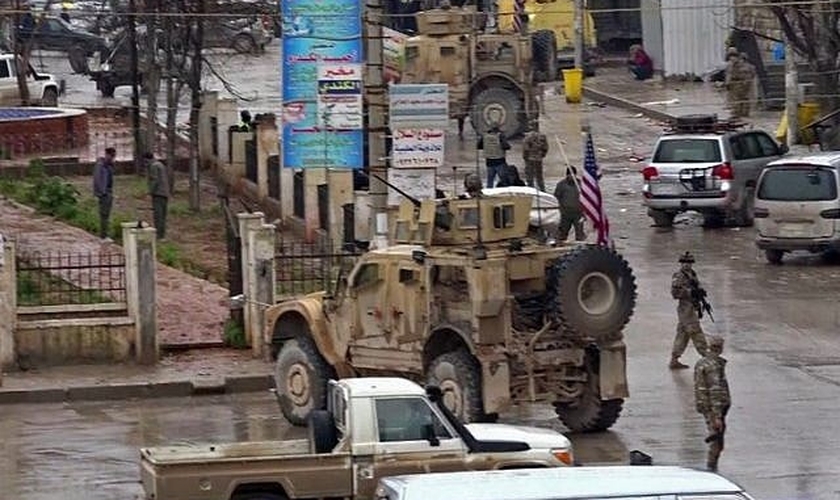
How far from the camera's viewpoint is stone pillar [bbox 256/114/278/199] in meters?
35.6

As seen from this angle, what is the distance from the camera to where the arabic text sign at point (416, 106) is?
2522 cm

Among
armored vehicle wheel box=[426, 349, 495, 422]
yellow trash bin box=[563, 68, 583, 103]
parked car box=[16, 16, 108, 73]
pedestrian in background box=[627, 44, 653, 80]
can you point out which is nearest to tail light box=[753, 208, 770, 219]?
armored vehicle wheel box=[426, 349, 495, 422]

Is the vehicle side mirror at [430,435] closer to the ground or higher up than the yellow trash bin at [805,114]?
closer to the ground

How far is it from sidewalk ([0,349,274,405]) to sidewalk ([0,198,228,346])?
83cm

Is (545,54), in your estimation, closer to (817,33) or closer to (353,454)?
(817,33)

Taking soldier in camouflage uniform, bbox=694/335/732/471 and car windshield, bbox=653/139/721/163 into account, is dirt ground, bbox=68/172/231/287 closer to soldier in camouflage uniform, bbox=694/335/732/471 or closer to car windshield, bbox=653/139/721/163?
car windshield, bbox=653/139/721/163

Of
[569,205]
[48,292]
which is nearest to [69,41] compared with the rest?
[569,205]

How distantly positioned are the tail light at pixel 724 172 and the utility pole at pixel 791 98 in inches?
307

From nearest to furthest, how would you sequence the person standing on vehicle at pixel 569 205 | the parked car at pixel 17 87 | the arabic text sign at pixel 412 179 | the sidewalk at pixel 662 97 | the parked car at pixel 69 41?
1. the arabic text sign at pixel 412 179
2. the person standing on vehicle at pixel 569 205
3. the sidewalk at pixel 662 97
4. the parked car at pixel 17 87
5. the parked car at pixel 69 41

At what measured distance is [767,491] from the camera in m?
17.4

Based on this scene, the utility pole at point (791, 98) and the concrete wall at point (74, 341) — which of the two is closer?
the concrete wall at point (74, 341)

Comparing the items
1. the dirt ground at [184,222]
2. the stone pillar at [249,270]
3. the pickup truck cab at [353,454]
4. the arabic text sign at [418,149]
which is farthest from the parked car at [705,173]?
the pickup truck cab at [353,454]

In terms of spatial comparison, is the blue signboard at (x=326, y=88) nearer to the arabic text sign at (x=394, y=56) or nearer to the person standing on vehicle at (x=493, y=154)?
the person standing on vehicle at (x=493, y=154)

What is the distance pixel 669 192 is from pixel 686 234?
758 millimetres
